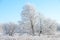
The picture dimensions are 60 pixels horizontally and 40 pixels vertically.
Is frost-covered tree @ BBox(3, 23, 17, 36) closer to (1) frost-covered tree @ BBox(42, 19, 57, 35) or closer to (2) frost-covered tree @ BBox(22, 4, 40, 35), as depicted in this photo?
(2) frost-covered tree @ BBox(22, 4, 40, 35)

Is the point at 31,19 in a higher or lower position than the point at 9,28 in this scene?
higher

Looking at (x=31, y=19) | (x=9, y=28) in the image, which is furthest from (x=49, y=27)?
(x=9, y=28)

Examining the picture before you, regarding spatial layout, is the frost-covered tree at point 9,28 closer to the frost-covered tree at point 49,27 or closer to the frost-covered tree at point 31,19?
the frost-covered tree at point 31,19

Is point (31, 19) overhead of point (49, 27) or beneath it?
overhead

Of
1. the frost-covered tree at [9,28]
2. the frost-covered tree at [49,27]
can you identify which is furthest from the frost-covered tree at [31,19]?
the frost-covered tree at [9,28]

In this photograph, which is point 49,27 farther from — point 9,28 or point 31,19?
point 9,28

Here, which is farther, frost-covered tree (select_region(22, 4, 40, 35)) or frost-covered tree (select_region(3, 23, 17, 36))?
frost-covered tree (select_region(3, 23, 17, 36))

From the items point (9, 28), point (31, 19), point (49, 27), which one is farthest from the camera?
point (9, 28)

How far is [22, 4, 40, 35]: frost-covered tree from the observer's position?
21.5 meters

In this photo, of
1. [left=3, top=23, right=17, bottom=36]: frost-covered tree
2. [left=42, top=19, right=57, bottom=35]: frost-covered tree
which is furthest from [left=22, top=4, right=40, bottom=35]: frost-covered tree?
[left=3, top=23, right=17, bottom=36]: frost-covered tree

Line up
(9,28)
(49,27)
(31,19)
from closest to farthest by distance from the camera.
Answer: (31,19)
(49,27)
(9,28)

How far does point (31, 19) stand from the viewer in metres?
21.8

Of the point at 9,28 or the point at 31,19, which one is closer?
the point at 31,19

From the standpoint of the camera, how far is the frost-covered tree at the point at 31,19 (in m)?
21.5
